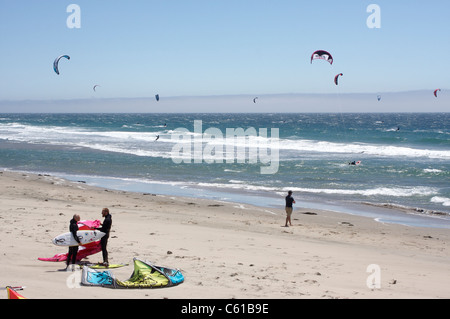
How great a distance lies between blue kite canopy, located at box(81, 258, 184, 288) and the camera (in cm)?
646

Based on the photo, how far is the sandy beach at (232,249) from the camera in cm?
657

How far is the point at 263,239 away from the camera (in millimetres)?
10086

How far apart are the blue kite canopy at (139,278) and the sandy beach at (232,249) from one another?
0.12 meters

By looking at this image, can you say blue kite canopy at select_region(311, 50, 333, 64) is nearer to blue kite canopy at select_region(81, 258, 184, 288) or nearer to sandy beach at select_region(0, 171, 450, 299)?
sandy beach at select_region(0, 171, 450, 299)

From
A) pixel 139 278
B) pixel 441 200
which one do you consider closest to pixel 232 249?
pixel 139 278

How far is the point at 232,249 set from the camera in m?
8.95

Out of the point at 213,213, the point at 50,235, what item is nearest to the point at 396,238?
the point at 213,213

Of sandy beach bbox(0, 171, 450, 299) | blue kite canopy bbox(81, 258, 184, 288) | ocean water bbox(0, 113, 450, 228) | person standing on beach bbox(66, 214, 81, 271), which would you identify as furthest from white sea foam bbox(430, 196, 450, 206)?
person standing on beach bbox(66, 214, 81, 271)

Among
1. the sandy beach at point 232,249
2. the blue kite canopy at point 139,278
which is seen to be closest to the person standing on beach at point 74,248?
the sandy beach at point 232,249

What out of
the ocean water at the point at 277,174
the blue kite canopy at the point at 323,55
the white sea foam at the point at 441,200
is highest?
the blue kite canopy at the point at 323,55

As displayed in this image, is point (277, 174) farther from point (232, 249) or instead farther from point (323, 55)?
point (232, 249)

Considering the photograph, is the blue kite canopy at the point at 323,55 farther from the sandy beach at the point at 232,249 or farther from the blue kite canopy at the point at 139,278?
the blue kite canopy at the point at 139,278

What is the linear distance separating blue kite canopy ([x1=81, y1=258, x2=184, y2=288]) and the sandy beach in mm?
119
